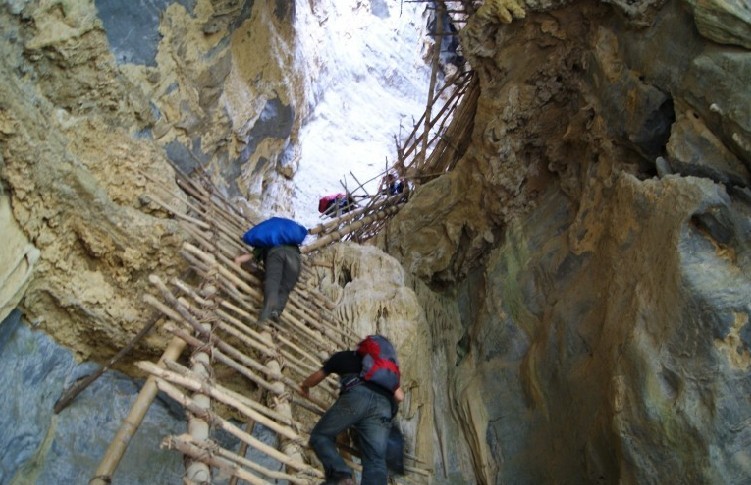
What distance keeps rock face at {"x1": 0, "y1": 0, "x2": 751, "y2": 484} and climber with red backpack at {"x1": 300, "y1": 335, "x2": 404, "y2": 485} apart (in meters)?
1.15

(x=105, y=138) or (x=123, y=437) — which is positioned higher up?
(x=105, y=138)

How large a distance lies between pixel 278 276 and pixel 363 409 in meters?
1.10

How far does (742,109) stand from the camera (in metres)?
3.11

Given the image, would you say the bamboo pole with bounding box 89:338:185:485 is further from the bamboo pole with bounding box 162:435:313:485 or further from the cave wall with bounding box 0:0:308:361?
the cave wall with bounding box 0:0:308:361

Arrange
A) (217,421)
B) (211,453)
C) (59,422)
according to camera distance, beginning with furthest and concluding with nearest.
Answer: (59,422) → (217,421) → (211,453)

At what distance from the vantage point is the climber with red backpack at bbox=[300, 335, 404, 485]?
2512mm

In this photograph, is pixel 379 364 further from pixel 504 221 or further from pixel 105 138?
pixel 504 221

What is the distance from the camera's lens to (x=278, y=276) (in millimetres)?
3504

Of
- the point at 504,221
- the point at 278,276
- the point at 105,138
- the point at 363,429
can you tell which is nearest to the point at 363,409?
the point at 363,429

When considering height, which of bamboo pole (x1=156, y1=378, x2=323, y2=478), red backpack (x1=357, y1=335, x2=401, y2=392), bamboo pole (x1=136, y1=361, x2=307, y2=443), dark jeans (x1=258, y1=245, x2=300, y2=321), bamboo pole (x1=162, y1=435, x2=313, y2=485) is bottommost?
bamboo pole (x1=162, y1=435, x2=313, y2=485)

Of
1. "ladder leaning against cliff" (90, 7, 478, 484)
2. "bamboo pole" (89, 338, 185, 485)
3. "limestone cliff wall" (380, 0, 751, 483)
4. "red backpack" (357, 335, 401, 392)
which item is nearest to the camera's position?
"bamboo pole" (89, 338, 185, 485)

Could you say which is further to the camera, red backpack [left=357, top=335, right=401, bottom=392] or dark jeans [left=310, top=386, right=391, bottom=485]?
red backpack [left=357, top=335, right=401, bottom=392]

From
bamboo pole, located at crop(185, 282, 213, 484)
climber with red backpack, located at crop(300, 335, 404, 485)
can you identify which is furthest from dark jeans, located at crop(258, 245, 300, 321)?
climber with red backpack, located at crop(300, 335, 404, 485)

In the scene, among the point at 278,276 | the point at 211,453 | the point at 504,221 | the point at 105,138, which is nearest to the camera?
the point at 211,453
